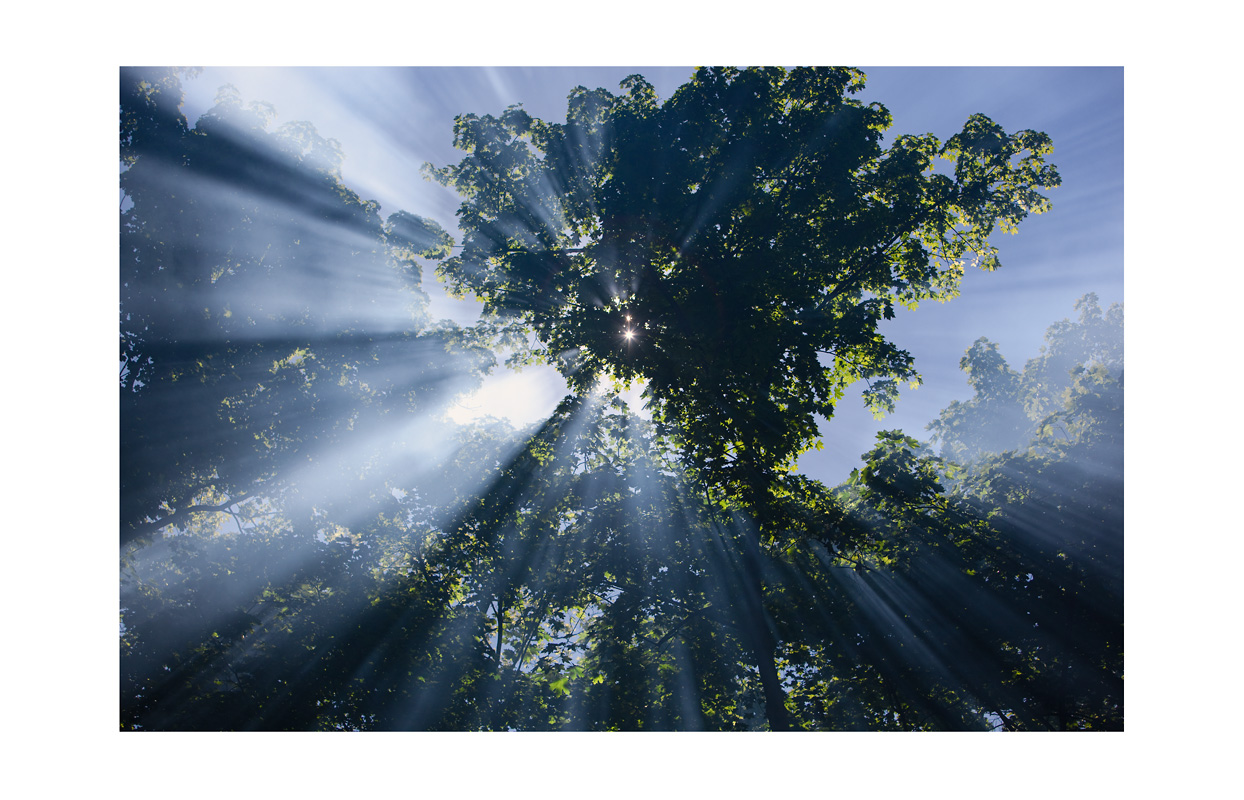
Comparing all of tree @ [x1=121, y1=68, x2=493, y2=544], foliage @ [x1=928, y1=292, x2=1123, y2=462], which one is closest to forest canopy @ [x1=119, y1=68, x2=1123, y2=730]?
tree @ [x1=121, y1=68, x2=493, y2=544]

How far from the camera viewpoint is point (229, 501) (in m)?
11.0

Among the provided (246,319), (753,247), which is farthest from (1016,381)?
(246,319)

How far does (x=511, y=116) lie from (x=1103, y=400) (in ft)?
56.5

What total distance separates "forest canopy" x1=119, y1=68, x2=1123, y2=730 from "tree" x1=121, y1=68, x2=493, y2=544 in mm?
62

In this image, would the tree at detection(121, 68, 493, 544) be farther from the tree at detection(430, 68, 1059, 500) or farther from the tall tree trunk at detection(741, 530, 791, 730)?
the tall tree trunk at detection(741, 530, 791, 730)

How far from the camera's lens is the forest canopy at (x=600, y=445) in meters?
9.32

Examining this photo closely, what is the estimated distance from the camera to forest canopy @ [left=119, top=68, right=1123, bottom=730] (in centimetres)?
932

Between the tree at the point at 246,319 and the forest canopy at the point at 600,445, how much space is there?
2.4 inches

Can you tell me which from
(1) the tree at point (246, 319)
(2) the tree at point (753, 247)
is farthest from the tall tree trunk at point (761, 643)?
(1) the tree at point (246, 319)

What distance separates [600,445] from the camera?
43.9ft

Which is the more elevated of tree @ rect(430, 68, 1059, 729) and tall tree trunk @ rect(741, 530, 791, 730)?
tree @ rect(430, 68, 1059, 729)

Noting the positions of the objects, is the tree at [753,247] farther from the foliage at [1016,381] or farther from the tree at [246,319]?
the foliage at [1016,381]

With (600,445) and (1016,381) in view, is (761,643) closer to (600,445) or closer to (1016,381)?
(600,445)

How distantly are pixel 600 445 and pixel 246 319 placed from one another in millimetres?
8794
